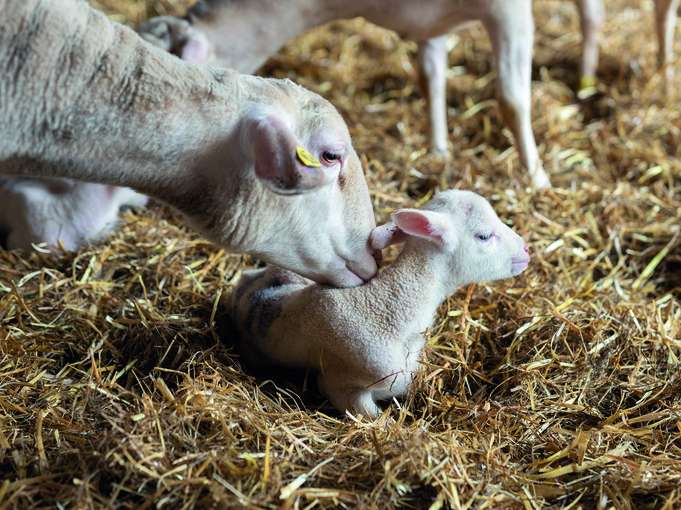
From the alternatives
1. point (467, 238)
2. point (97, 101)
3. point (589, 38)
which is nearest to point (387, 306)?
point (467, 238)

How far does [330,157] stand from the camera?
9.57 ft

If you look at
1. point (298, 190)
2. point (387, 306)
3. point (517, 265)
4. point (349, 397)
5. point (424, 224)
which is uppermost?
point (298, 190)

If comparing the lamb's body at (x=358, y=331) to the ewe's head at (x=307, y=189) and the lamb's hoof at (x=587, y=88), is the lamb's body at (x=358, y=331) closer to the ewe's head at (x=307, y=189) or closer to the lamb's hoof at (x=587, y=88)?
the ewe's head at (x=307, y=189)

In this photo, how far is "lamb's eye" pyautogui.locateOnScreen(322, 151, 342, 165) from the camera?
290 cm

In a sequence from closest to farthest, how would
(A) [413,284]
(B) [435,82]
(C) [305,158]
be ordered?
(C) [305,158] → (A) [413,284] → (B) [435,82]

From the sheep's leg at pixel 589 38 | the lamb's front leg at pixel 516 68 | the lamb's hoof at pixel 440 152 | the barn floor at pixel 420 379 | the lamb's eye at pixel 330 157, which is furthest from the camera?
the sheep's leg at pixel 589 38

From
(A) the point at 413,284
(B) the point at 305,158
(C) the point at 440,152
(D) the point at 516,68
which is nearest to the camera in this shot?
(B) the point at 305,158

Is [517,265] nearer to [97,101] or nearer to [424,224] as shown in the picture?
[424,224]

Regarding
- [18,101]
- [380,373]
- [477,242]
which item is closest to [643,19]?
[477,242]

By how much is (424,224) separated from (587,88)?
335 cm

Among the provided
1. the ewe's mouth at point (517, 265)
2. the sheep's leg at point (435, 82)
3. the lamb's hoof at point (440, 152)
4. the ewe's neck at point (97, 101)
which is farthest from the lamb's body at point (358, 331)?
the sheep's leg at point (435, 82)

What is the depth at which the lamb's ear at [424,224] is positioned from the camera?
3.05 m

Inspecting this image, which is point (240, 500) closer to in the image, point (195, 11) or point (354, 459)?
point (354, 459)

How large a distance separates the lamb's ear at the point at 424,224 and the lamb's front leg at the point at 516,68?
1656 millimetres
